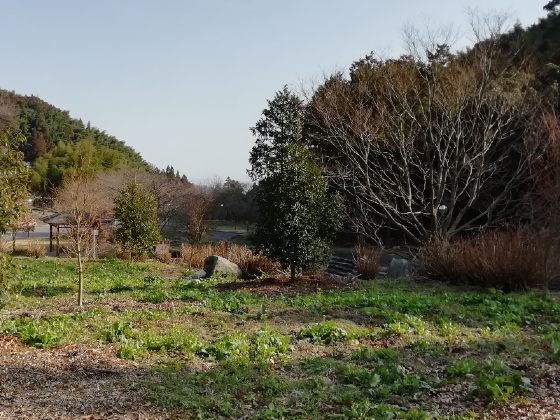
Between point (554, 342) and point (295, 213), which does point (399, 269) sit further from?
point (554, 342)

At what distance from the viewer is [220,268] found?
15.5m

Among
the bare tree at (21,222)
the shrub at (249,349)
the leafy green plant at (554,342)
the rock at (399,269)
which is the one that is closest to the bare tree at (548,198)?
the rock at (399,269)

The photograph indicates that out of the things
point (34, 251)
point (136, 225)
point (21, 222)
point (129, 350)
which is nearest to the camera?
point (129, 350)

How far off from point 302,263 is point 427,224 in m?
10.5

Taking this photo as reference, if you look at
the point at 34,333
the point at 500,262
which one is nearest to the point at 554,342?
the point at 500,262

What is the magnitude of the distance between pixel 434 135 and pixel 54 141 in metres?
51.8

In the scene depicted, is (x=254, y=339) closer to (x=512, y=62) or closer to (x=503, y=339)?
(x=503, y=339)

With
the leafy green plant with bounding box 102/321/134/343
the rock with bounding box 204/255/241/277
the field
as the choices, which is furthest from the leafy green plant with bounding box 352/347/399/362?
the rock with bounding box 204/255/241/277

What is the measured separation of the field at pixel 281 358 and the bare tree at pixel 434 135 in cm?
981

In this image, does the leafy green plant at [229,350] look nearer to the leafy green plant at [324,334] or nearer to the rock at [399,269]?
the leafy green plant at [324,334]

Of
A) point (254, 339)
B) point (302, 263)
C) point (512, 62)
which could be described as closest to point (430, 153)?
point (512, 62)

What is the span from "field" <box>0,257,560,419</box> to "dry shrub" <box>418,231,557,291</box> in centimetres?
206

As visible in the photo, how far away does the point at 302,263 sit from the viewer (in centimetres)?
1281

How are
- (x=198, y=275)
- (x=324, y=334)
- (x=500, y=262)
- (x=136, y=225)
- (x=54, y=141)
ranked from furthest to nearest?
(x=54, y=141) → (x=136, y=225) → (x=198, y=275) → (x=500, y=262) → (x=324, y=334)
